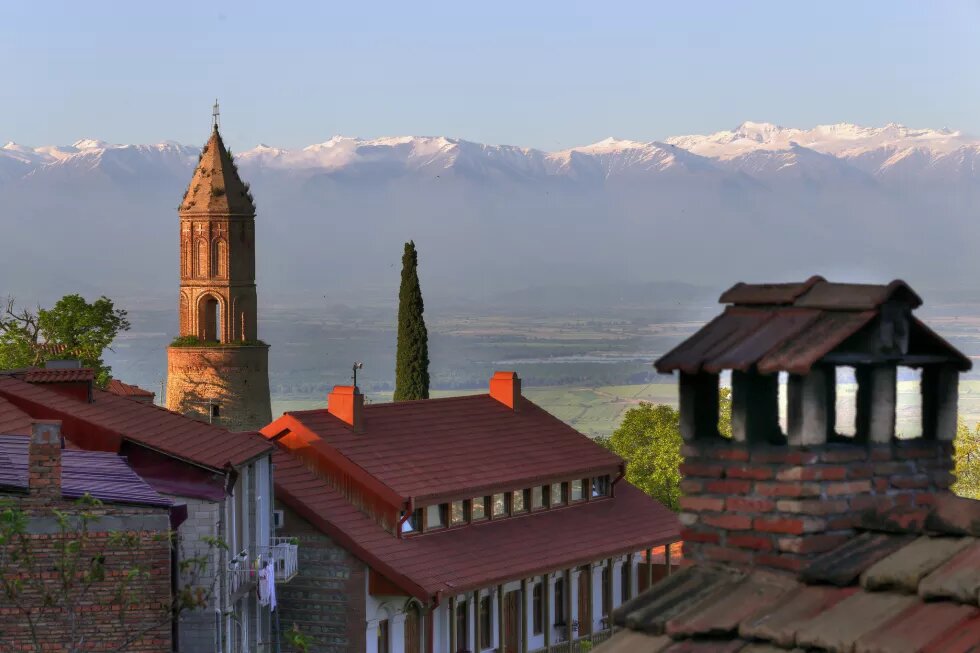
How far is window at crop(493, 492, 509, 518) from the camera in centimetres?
5565

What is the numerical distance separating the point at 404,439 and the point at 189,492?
17.5 m

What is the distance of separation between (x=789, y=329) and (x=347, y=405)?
4322 centimetres

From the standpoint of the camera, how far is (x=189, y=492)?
3831cm

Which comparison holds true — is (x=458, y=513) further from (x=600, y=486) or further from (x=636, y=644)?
(x=636, y=644)

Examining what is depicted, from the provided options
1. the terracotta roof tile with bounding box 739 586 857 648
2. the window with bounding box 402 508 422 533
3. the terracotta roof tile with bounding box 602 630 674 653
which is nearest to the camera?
the terracotta roof tile with bounding box 739 586 857 648

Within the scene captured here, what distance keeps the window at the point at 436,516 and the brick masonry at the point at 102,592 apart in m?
20.8

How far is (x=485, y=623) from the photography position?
2039 inches

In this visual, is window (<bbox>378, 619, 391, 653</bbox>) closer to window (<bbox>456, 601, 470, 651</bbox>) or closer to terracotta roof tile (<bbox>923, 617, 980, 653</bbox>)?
window (<bbox>456, 601, 470, 651</bbox>)

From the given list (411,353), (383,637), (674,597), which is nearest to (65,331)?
(411,353)

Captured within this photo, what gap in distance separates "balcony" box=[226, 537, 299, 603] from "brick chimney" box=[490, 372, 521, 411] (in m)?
18.3

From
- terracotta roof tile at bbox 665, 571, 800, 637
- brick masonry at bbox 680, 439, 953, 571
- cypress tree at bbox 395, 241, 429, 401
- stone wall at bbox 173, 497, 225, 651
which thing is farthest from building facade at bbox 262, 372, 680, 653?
terracotta roof tile at bbox 665, 571, 800, 637

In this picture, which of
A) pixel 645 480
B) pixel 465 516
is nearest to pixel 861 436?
pixel 465 516

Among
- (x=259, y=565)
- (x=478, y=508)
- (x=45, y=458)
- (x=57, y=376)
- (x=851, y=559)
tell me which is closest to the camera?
(x=851, y=559)

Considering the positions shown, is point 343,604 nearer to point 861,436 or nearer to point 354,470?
point 354,470
